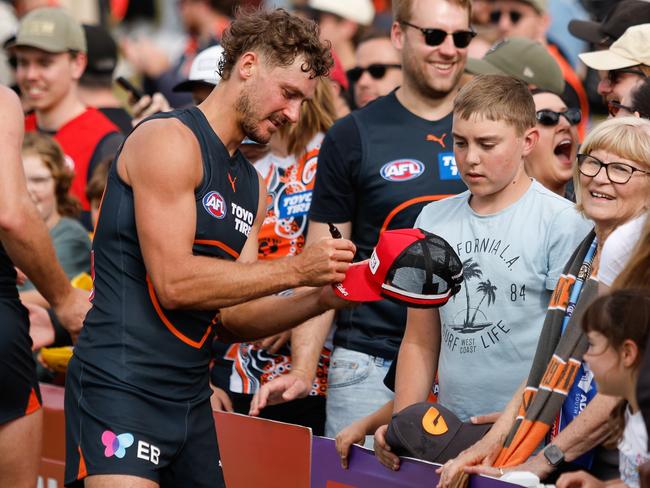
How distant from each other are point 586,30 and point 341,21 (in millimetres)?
2883

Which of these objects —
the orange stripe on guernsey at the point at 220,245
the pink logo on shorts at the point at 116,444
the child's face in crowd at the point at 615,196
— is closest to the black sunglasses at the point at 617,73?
the child's face in crowd at the point at 615,196

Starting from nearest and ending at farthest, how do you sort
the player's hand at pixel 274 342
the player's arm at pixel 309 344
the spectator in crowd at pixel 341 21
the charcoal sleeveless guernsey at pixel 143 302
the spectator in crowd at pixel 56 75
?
the charcoal sleeveless guernsey at pixel 143 302 → the player's arm at pixel 309 344 → the player's hand at pixel 274 342 → the spectator in crowd at pixel 56 75 → the spectator in crowd at pixel 341 21

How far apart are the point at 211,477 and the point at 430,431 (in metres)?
Answer: 0.86

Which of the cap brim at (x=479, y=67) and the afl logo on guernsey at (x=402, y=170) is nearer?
the afl logo on guernsey at (x=402, y=170)

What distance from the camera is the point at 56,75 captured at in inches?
312

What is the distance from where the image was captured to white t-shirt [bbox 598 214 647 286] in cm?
372

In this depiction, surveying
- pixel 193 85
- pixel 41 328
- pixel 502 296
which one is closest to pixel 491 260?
pixel 502 296

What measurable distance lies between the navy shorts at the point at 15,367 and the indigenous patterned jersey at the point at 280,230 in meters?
1.13

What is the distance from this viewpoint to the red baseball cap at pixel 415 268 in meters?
4.00

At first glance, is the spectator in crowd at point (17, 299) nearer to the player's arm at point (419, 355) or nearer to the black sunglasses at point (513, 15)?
the player's arm at point (419, 355)

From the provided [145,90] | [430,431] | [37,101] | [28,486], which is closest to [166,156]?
[430,431]

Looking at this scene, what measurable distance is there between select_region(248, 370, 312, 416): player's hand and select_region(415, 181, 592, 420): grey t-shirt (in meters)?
0.79

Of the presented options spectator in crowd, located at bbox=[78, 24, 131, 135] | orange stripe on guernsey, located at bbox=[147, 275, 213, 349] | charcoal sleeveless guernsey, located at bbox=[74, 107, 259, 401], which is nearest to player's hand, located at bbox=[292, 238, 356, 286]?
charcoal sleeveless guernsey, located at bbox=[74, 107, 259, 401]

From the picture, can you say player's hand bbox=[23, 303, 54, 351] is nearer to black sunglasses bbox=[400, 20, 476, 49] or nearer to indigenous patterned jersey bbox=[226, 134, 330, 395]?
indigenous patterned jersey bbox=[226, 134, 330, 395]
